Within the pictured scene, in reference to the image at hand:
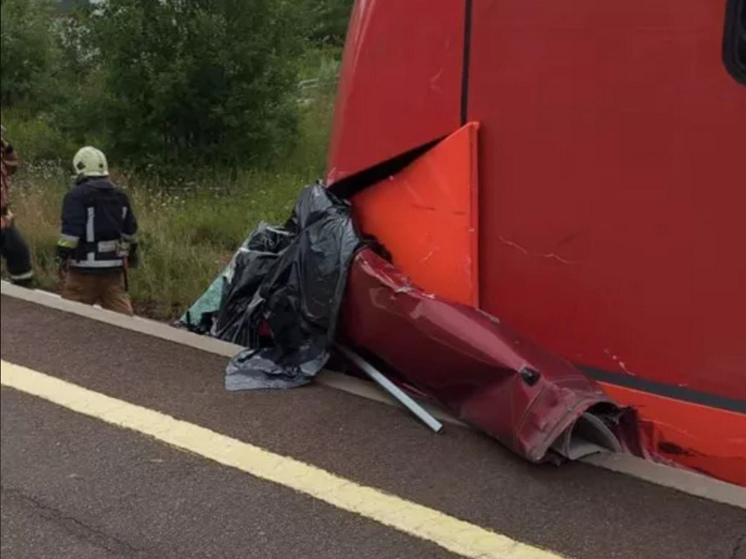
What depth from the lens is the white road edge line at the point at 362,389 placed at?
3.25m

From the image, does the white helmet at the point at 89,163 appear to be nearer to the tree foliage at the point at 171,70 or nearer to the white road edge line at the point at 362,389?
the tree foliage at the point at 171,70

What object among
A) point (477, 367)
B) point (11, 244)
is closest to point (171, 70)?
point (11, 244)

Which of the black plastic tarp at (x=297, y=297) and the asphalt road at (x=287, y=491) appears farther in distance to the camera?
the black plastic tarp at (x=297, y=297)

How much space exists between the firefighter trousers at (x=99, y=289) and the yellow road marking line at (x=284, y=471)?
108 cm

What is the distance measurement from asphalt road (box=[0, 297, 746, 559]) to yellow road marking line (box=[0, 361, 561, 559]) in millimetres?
42

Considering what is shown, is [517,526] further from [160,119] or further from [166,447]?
[160,119]

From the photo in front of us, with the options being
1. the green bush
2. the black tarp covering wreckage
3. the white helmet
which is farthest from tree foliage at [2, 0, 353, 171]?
the black tarp covering wreckage

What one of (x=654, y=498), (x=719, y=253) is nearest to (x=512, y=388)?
(x=654, y=498)

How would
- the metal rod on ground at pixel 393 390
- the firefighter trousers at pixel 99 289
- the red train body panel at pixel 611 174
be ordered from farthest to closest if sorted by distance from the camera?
1. the firefighter trousers at pixel 99 289
2. the metal rod on ground at pixel 393 390
3. the red train body panel at pixel 611 174

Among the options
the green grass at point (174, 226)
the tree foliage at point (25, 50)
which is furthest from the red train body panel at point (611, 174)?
the tree foliage at point (25, 50)

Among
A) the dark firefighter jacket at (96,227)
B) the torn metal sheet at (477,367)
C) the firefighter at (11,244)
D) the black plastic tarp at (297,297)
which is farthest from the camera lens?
the firefighter at (11,244)

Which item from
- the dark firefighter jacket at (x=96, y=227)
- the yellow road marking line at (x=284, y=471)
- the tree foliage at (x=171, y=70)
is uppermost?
the tree foliage at (x=171, y=70)

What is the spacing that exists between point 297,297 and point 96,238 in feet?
5.76

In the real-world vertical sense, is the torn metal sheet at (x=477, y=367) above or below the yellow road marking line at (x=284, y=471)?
above
